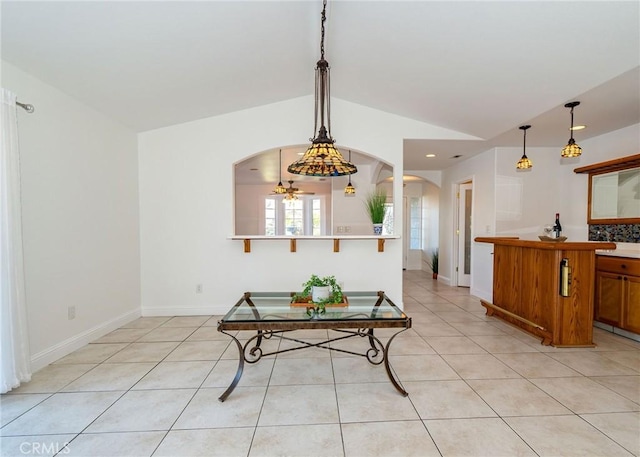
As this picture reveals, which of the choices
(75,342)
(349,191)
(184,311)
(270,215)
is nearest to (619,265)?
(349,191)

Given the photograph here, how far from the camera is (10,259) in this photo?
7.15 ft

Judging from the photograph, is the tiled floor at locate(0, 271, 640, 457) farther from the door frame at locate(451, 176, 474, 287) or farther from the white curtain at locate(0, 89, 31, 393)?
the door frame at locate(451, 176, 474, 287)

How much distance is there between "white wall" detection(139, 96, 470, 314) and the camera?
4066mm

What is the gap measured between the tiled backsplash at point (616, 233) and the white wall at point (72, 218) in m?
6.43

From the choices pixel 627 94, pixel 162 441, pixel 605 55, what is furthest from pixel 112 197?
pixel 627 94

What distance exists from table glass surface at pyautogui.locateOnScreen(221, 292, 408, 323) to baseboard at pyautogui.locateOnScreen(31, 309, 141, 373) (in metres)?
1.79

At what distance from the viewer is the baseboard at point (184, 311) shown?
409cm

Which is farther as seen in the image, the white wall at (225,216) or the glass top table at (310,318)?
the white wall at (225,216)

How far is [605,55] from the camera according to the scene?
90.6 inches

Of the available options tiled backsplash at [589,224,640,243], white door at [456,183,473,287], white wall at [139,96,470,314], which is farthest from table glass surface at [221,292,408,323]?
white door at [456,183,473,287]

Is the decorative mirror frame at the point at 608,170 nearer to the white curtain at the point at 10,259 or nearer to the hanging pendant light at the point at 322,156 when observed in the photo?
the hanging pendant light at the point at 322,156

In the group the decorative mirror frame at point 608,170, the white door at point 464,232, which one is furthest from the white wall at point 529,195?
the white door at point 464,232

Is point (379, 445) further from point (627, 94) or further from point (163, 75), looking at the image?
point (627, 94)

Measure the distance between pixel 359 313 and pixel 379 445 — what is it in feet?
2.85
